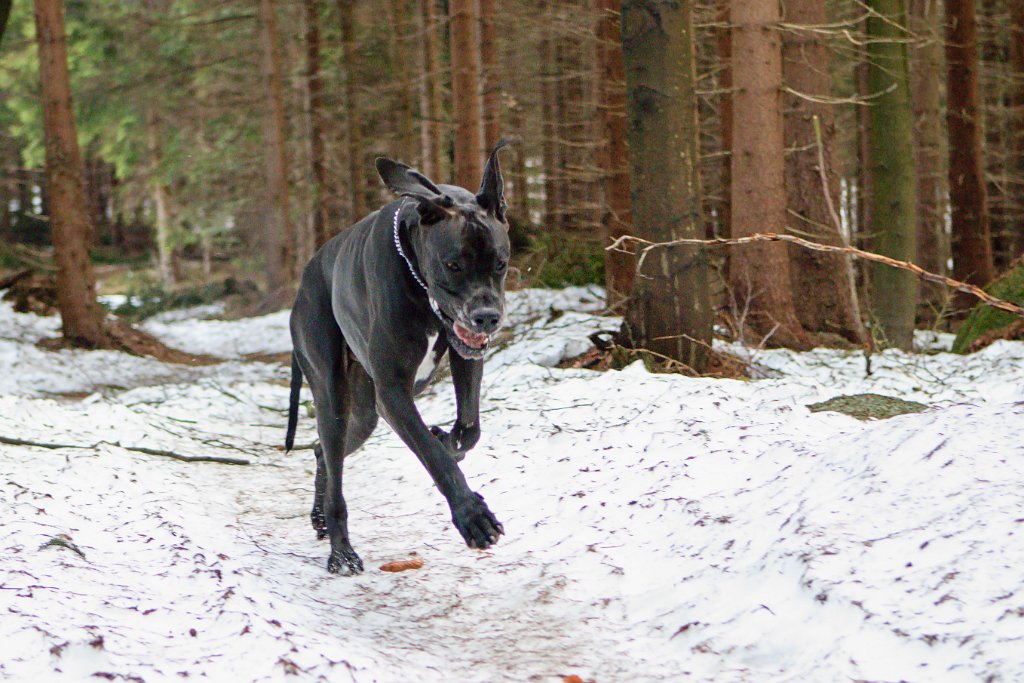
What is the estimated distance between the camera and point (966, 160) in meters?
16.0

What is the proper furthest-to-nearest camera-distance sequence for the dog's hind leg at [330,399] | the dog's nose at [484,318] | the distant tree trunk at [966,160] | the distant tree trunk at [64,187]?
the distant tree trunk at [966,160] → the distant tree trunk at [64,187] → the dog's hind leg at [330,399] → the dog's nose at [484,318]

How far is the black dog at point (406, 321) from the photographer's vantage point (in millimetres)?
4082

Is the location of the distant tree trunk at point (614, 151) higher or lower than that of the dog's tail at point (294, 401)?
higher

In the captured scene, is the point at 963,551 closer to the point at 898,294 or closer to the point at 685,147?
the point at 685,147

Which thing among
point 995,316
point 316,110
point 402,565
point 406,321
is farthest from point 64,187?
point 995,316

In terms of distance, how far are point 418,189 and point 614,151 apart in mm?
8984

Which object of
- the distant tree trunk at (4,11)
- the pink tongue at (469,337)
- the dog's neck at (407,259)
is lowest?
the pink tongue at (469,337)

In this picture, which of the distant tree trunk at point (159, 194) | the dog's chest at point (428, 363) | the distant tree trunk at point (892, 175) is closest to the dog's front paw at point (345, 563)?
the dog's chest at point (428, 363)

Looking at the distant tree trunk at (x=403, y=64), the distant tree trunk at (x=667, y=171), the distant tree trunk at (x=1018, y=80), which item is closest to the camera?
the distant tree trunk at (x=667, y=171)

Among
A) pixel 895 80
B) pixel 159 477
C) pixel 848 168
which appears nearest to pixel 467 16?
pixel 895 80

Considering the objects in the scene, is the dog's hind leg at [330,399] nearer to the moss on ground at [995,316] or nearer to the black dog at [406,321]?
the black dog at [406,321]

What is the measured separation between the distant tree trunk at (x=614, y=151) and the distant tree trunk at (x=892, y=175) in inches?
133

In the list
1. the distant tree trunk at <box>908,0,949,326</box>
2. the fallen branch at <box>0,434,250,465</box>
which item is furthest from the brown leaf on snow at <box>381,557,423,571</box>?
the distant tree trunk at <box>908,0,949,326</box>

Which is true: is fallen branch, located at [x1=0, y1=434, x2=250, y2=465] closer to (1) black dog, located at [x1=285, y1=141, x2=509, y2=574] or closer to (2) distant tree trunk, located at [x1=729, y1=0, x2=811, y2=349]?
(1) black dog, located at [x1=285, y1=141, x2=509, y2=574]
